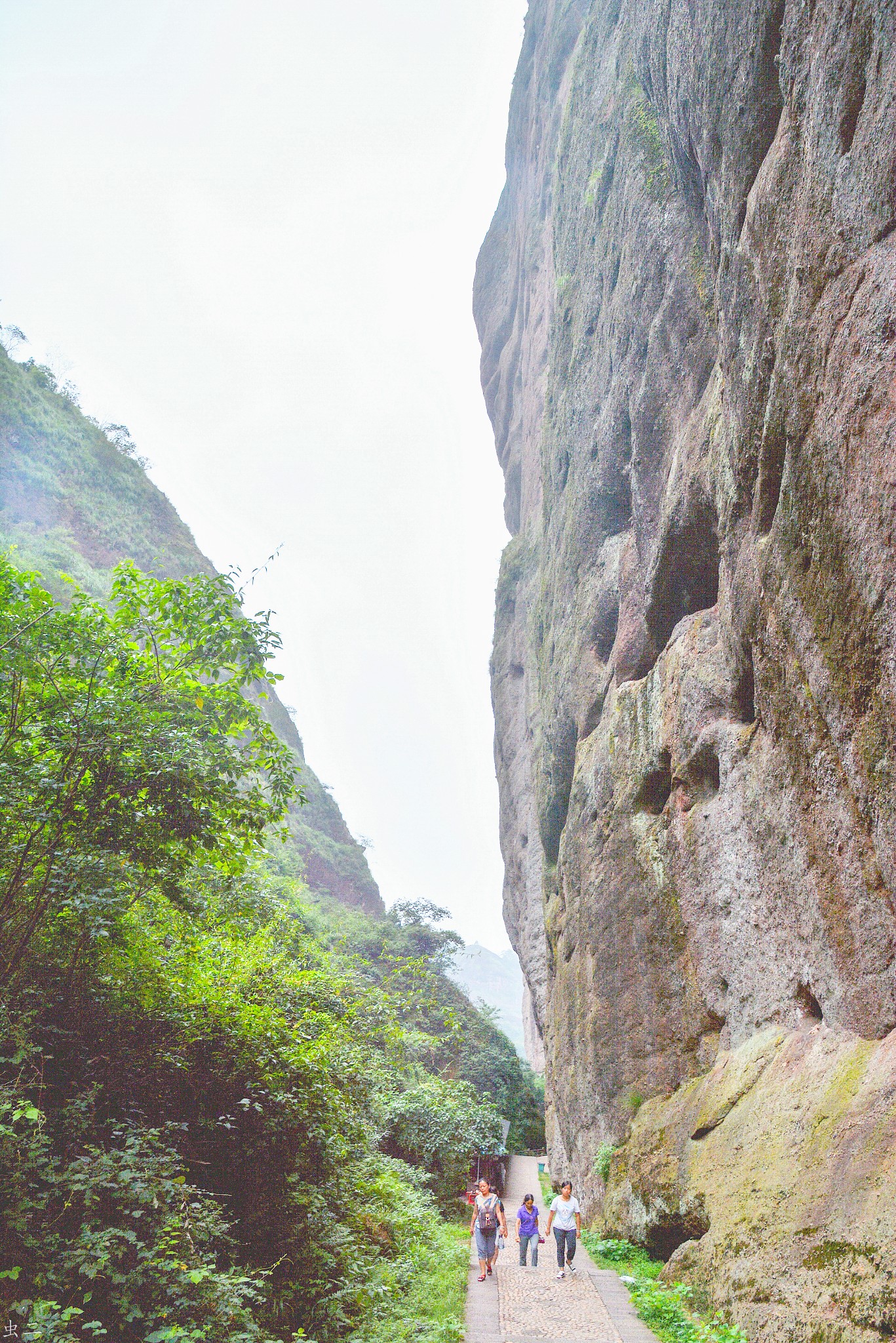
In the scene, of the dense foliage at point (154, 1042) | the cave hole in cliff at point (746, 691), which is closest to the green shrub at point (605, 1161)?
the dense foliage at point (154, 1042)

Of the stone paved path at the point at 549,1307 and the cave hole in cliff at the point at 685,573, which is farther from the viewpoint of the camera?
the cave hole in cliff at the point at 685,573

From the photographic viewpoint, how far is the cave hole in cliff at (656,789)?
11.6 metres

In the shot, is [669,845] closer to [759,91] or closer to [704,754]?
[704,754]

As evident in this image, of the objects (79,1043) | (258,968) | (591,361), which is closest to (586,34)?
(591,361)

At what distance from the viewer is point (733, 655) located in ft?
31.2

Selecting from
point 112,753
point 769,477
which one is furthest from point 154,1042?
point 769,477

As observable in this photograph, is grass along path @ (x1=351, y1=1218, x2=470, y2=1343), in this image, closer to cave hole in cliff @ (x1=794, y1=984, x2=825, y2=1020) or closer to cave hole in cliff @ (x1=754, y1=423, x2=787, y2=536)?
cave hole in cliff @ (x1=794, y1=984, x2=825, y2=1020)

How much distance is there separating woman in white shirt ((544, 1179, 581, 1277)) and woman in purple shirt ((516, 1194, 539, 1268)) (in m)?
0.74

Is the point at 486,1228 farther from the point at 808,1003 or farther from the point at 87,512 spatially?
the point at 87,512

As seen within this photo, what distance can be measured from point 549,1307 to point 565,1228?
4.55 feet

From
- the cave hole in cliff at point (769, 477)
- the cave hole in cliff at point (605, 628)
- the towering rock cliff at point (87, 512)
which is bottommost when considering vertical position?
the cave hole in cliff at point (769, 477)

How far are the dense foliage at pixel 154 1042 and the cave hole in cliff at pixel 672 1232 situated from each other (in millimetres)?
2635

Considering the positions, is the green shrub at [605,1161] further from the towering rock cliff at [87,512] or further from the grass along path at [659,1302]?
the towering rock cliff at [87,512]

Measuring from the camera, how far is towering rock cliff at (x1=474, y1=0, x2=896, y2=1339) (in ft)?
18.7
